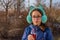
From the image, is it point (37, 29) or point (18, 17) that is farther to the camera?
point (18, 17)

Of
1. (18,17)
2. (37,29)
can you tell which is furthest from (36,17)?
(18,17)

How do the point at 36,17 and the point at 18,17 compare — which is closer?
the point at 36,17

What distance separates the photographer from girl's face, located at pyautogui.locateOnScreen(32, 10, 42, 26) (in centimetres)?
120

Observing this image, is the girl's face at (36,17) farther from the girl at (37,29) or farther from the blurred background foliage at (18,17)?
the blurred background foliage at (18,17)

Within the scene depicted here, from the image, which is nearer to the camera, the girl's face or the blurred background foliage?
the girl's face

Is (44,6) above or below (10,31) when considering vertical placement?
above

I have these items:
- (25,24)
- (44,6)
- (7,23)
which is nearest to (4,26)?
(7,23)

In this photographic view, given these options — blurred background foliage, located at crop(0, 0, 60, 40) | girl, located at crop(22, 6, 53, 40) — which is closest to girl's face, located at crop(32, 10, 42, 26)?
girl, located at crop(22, 6, 53, 40)

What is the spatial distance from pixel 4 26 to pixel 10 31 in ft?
0.23

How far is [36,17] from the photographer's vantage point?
3.95 ft

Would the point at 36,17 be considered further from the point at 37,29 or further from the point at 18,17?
the point at 18,17

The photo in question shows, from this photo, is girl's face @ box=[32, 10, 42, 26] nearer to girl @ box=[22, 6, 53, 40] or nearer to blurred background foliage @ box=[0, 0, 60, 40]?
girl @ box=[22, 6, 53, 40]

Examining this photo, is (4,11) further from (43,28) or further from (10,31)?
(43,28)

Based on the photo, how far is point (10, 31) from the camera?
1.48 meters
